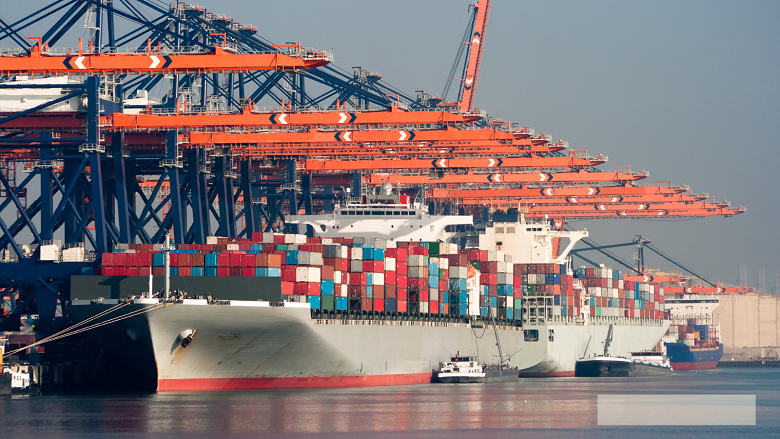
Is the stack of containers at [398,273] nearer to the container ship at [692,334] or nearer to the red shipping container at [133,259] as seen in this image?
the red shipping container at [133,259]

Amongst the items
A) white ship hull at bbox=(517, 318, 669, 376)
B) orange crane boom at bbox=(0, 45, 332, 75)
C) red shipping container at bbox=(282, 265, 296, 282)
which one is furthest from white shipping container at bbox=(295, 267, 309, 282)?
white ship hull at bbox=(517, 318, 669, 376)

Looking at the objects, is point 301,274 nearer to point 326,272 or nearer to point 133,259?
point 326,272

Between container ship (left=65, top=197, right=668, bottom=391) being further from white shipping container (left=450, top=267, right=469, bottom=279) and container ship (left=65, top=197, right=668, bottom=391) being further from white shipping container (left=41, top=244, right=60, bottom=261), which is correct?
white shipping container (left=41, top=244, right=60, bottom=261)

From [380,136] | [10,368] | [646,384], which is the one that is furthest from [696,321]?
[10,368]

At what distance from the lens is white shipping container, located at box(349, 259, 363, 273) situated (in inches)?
2192

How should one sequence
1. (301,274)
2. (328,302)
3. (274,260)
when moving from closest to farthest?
(274,260), (301,274), (328,302)

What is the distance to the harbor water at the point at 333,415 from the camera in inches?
1411

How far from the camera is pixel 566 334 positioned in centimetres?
7625

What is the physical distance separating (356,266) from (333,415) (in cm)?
1596

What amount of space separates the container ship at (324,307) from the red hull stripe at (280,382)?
0.21 feet

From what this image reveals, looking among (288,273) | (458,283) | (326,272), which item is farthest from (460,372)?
(288,273)

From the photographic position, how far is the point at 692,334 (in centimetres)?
11544

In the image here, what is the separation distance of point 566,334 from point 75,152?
34983 millimetres

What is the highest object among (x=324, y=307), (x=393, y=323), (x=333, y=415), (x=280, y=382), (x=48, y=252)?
(x=48, y=252)
